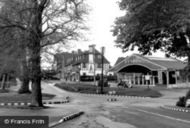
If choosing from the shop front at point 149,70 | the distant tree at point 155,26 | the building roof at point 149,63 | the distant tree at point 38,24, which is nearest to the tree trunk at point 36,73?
the distant tree at point 38,24

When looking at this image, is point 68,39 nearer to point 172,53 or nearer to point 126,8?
point 126,8

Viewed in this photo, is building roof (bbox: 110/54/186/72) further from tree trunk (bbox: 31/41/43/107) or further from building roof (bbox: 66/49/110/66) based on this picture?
tree trunk (bbox: 31/41/43/107)

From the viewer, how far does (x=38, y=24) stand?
17.6 metres

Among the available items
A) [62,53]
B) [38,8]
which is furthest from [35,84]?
[38,8]

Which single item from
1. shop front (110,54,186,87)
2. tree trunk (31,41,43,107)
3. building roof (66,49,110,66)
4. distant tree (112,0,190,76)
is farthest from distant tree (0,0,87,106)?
building roof (66,49,110,66)

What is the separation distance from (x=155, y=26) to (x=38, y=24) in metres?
8.97

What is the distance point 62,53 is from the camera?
1888cm

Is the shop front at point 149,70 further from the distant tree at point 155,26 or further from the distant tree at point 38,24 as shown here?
the distant tree at point 38,24

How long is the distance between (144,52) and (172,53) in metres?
2.55

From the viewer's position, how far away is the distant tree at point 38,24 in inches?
664

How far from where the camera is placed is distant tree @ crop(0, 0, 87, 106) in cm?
1686

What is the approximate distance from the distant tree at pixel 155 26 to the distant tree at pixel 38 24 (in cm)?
415

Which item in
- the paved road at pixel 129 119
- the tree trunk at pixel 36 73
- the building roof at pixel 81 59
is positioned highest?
the building roof at pixel 81 59

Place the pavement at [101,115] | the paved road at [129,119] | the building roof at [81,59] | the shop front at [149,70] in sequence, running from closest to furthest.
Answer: the paved road at [129,119], the pavement at [101,115], the shop front at [149,70], the building roof at [81,59]
